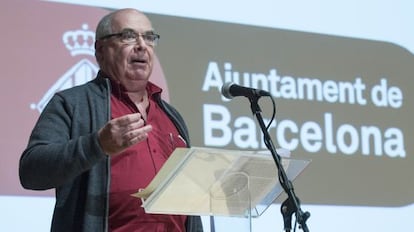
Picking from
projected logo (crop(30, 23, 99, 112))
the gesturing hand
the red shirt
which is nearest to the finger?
the gesturing hand

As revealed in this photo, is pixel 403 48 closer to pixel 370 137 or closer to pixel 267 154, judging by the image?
pixel 370 137

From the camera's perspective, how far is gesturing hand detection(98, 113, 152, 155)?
1.61m

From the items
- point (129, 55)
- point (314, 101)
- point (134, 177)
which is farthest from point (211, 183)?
point (314, 101)

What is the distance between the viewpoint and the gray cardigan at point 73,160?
5.73ft

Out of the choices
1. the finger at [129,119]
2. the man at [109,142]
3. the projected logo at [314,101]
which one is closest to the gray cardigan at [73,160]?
the man at [109,142]

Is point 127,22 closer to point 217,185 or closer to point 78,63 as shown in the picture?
point 217,185

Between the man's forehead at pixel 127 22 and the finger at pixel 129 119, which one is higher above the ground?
the man's forehead at pixel 127 22

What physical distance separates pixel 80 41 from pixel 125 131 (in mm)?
1131

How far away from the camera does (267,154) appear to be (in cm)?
175

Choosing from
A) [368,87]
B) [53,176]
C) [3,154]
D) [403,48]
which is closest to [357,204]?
[368,87]

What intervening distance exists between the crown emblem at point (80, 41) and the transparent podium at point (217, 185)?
100cm

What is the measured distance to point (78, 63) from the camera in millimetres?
2672

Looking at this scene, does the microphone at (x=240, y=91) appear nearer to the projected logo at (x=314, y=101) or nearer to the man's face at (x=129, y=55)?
the man's face at (x=129, y=55)

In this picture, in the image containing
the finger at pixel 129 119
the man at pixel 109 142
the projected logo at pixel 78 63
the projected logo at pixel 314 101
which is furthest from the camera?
the projected logo at pixel 314 101
